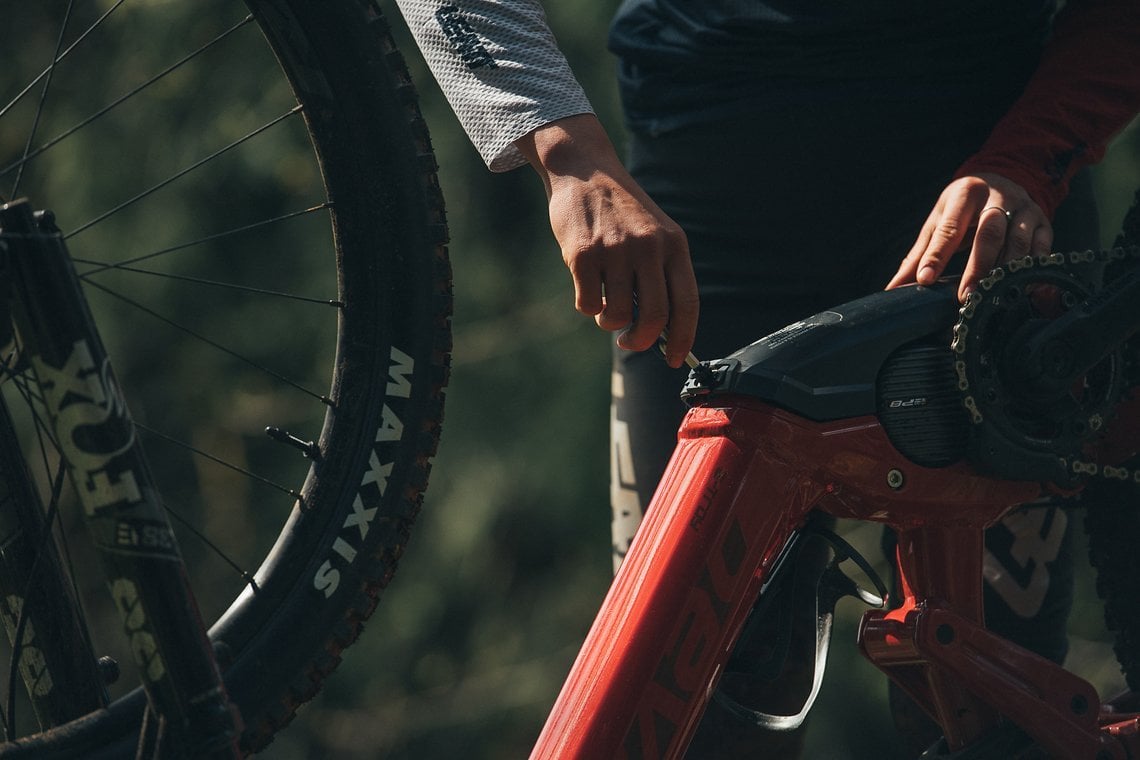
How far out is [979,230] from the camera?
0.79 metres

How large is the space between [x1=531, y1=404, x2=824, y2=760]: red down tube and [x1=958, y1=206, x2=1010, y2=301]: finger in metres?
0.15

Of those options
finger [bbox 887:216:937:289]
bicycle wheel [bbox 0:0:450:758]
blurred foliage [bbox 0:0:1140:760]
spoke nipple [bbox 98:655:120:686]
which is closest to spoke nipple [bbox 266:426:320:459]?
spoke nipple [bbox 98:655:120:686]

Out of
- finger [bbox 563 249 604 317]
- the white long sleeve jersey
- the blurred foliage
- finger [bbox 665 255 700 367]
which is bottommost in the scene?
the blurred foliage

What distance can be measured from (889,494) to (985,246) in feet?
0.55

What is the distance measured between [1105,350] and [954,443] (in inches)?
4.5

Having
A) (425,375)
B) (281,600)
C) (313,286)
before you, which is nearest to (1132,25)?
(425,375)

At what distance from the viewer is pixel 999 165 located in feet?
2.75

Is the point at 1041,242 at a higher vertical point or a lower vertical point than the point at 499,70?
lower

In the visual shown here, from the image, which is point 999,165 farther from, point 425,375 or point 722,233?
point 425,375

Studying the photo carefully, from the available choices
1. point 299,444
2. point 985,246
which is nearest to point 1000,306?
point 985,246

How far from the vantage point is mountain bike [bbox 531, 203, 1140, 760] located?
2.30 ft

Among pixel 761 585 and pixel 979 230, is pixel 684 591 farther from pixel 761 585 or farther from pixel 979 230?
pixel 979 230

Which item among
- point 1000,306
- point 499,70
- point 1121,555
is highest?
point 499,70

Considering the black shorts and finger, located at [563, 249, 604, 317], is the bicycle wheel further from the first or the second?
finger, located at [563, 249, 604, 317]
